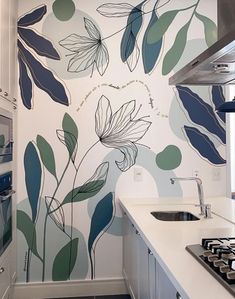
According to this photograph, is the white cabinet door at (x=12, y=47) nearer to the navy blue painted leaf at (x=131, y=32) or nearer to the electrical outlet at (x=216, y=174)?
the navy blue painted leaf at (x=131, y=32)

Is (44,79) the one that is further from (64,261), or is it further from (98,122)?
(64,261)

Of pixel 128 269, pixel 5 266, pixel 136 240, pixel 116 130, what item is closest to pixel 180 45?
pixel 116 130

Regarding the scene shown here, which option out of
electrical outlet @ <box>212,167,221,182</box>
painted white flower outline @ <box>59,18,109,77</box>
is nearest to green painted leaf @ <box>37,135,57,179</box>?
painted white flower outline @ <box>59,18,109,77</box>

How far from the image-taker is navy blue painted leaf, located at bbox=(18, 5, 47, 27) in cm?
287

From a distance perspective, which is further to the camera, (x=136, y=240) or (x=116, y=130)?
(x=116, y=130)

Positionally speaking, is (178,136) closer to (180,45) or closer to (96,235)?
(180,45)

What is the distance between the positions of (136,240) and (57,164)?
3.34 feet

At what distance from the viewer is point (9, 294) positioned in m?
2.58

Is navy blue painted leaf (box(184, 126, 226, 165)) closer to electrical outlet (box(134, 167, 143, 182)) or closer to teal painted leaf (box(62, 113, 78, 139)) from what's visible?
electrical outlet (box(134, 167, 143, 182))

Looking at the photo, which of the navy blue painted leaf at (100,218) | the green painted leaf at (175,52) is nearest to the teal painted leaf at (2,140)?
the navy blue painted leaf at (100,218)

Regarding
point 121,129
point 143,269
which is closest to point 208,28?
point 121,129

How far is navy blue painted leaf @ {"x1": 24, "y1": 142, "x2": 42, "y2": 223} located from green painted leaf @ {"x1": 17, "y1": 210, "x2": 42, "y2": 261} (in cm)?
6

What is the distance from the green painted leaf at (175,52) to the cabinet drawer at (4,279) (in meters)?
2.09

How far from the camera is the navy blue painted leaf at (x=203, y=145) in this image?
10.1 feet
